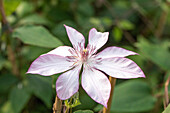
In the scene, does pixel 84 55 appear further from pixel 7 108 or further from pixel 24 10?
pixel 24 10

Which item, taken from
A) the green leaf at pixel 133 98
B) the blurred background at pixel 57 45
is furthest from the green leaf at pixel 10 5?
the green leaf at pixel 133 98

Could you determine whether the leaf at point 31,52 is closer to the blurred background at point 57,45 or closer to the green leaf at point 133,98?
the blurred background at point 57,45

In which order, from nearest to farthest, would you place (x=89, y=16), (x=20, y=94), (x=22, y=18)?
1. (x=20, y=94)
2. (x=22, y=18)
3. (x=89, y=16)

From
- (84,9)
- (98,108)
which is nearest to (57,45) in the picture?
(98,108)

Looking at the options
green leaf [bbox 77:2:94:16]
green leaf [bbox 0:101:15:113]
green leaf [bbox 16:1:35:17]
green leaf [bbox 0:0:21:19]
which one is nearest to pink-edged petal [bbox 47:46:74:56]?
green leaf [bbox 0:0:21:19]

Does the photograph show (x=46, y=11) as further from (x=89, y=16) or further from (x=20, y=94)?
(x=20, y=94)

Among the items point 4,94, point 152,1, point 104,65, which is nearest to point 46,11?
point 4,94
